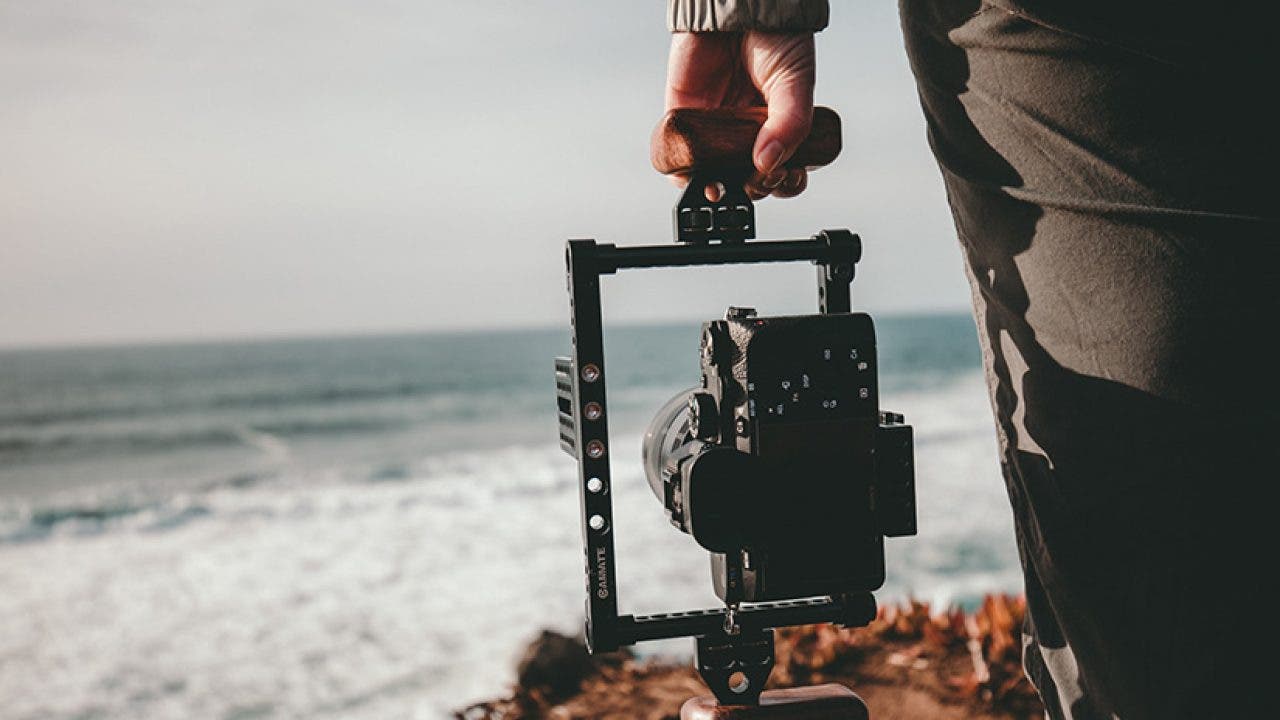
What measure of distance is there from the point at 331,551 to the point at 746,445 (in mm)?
9587

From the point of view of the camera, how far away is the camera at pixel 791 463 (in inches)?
46.3

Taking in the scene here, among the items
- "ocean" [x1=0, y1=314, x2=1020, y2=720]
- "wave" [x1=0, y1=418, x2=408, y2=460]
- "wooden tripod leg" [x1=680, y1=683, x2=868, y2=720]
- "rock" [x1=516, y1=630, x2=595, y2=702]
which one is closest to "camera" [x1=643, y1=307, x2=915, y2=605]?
"wooden tripod leg" [x1=680, y1=683, x2=868, y2=720]

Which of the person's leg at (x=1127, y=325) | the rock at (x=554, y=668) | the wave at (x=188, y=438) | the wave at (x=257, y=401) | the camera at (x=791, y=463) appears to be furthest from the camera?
the wave at (x=257, y=401)

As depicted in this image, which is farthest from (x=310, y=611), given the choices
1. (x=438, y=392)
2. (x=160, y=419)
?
(x=438, y=392)

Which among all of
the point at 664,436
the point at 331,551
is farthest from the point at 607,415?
the point at 331,551

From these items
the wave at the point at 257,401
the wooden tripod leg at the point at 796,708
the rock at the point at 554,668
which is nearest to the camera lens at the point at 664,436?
the wooden tripod leg at the point at 796,708

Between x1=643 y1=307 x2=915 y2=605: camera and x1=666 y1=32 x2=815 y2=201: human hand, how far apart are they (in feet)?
0.58

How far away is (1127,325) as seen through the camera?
1005mm

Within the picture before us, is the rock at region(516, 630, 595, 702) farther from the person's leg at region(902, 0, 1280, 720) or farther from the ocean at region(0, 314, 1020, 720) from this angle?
the person's leg at region(902, 0, 1280, 720)

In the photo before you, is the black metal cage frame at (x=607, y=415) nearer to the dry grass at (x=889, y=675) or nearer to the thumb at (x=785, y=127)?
the thumb at (x=785, y=127)

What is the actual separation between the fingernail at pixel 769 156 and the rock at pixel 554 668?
6.70 feet

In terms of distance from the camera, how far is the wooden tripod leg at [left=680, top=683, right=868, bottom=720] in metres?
1.28

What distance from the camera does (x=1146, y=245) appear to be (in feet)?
3.21

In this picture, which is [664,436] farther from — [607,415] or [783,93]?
[783,93]
